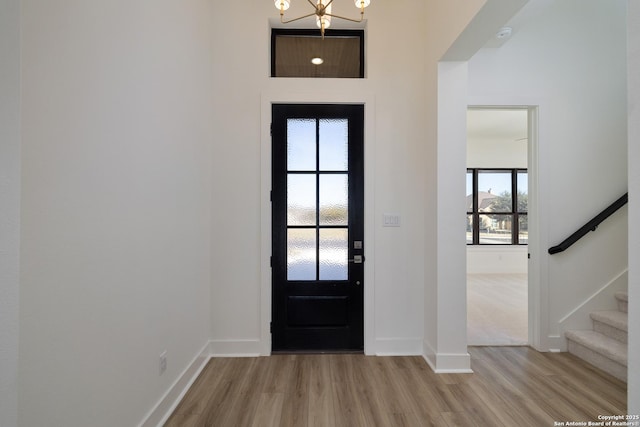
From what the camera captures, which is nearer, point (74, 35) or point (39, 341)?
point (39, 341)

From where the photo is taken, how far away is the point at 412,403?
195 centimetres

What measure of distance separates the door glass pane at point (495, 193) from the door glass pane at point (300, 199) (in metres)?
5.76

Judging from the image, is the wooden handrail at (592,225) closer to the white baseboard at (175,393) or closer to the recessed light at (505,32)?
the recessed light at (505,32)

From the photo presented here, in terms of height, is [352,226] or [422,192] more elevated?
[422,192]

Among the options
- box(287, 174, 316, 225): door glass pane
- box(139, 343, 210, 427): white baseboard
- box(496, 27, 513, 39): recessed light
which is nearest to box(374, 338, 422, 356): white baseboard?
box(287, 174, 316, 225): door glass pane

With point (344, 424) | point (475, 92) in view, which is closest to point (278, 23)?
point (475, 92)

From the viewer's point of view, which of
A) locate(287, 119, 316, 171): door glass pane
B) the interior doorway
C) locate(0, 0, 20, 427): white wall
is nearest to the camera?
locate(0, 0, 20, 427): white wall

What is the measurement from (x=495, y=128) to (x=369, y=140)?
15.8 feet

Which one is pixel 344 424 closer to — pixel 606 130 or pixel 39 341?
pixel 39 341

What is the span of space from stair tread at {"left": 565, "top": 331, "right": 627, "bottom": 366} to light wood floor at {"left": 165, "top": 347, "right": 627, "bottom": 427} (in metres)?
0.17

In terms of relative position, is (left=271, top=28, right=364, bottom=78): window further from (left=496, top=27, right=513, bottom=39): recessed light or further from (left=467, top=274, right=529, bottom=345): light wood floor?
(left=467, top=274, right=529, bottom=345): light wood floor

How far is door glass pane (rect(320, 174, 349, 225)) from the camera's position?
274 cm

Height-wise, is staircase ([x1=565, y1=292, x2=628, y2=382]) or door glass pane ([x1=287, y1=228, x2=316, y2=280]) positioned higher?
door glass pane ([x1=287, y1=228, x2=316, y2=280])

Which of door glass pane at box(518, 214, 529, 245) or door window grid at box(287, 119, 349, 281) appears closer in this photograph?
door window grid at box(287, 119, 349, 281)
